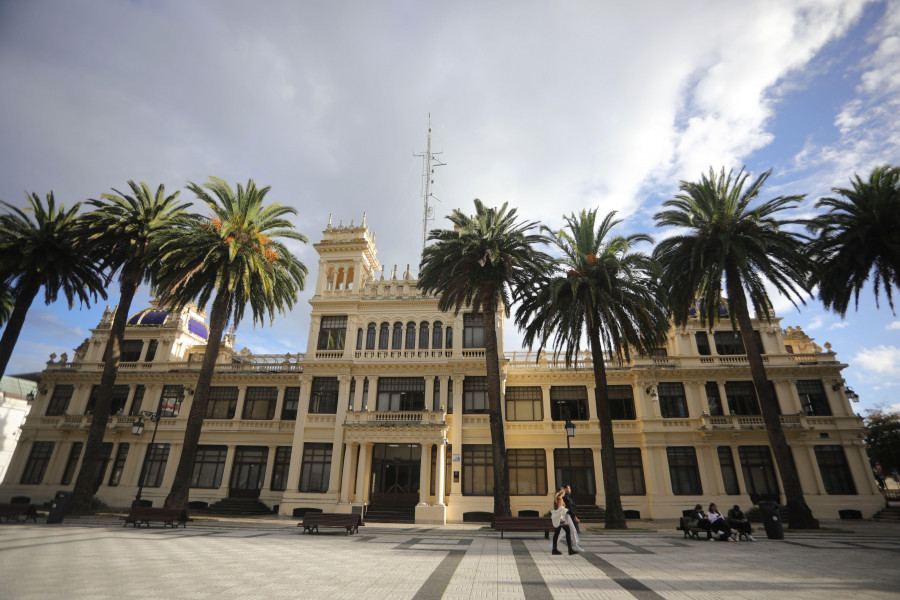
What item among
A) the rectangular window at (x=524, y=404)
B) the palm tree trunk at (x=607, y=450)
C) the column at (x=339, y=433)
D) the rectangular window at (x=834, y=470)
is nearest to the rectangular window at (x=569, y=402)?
the rectangular window at (x=524, y=404)

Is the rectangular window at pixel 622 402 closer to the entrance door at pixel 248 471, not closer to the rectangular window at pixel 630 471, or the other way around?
the rectangular window at pixel 630 471

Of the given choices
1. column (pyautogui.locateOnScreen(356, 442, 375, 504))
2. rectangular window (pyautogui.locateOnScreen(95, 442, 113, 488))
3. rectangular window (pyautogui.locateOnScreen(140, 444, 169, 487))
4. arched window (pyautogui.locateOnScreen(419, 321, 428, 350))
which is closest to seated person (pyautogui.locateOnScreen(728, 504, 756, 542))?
column (pyautogui.locateOnScreen(356, 442, 375, 504))

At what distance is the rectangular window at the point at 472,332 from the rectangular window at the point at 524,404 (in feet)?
14.9

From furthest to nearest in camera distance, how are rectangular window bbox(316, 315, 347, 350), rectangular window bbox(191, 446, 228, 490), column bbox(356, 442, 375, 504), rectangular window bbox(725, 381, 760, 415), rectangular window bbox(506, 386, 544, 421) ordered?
rectangular window bbox(316, 315, 347, 350) → rectangular window bbox(191, 446, 228, 490) → rectangular window bbox(506, 386, 544, 421) → rectangular window bbox(725, 381, 760, 415) → column bbox(356, 442, 375, 504)

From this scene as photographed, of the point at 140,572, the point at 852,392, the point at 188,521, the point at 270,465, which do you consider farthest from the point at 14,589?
the point at 852,392

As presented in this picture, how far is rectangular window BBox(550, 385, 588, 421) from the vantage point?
33844 millimetres

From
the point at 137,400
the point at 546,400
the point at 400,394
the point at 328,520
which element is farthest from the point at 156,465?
the point at 546,400

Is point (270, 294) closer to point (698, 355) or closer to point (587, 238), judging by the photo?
point (587, 238)

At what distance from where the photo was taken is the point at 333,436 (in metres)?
32.7

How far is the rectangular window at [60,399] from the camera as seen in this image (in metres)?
39.3

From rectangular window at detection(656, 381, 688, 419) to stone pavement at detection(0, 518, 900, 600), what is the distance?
14708 millimetres

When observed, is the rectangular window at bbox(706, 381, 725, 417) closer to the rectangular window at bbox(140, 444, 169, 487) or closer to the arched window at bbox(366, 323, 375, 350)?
the arched window at bbox(366, 323, 375, 350)

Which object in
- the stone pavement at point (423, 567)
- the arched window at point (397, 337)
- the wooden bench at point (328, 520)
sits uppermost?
the arched window at point (397, 337)

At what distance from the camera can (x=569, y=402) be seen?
112 feet
